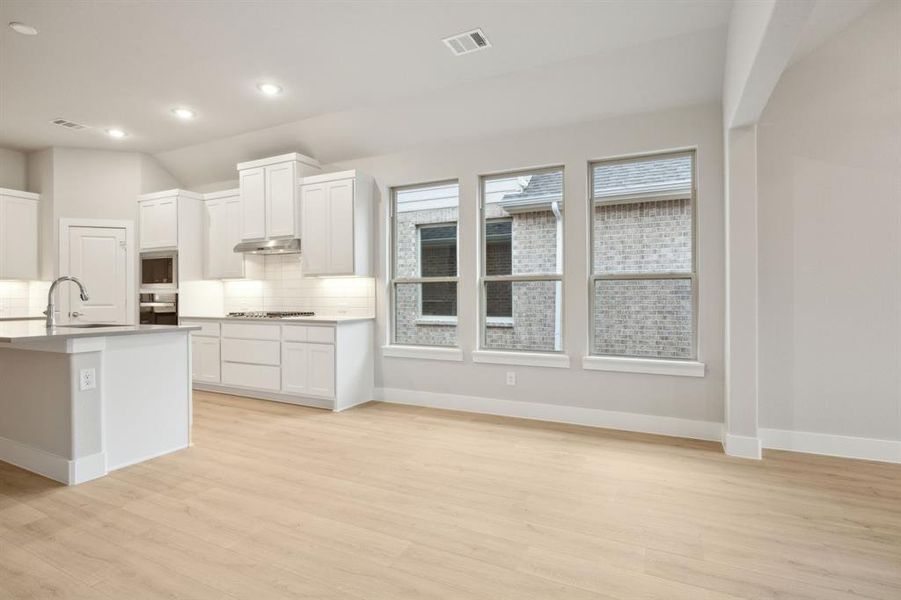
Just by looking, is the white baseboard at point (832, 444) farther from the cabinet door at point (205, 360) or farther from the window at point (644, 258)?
the cabinet door at point (205, 360)

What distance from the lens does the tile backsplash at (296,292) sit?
555cm

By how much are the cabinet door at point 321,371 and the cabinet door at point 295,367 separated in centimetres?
5

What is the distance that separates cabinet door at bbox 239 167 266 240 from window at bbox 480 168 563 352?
267cm

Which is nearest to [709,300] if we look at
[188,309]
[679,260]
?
[679,260]

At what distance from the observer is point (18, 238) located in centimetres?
618

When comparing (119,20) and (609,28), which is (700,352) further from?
(119,20)

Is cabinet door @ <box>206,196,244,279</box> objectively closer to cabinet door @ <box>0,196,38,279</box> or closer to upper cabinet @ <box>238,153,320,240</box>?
upper cabinet @ <box>238,153,320,240</box>

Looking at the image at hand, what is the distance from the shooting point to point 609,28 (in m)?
3.43

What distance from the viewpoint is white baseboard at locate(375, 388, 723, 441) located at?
3.95 meters

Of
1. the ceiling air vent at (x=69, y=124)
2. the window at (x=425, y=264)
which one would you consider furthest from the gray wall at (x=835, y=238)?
the ceiling air vent at (x=69, y=124)

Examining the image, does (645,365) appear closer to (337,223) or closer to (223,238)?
(337,223)

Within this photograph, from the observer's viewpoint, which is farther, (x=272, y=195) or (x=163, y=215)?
(x=163, y=215)

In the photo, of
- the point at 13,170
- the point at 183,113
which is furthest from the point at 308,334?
the point at 13,170

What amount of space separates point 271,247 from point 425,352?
2226mm
